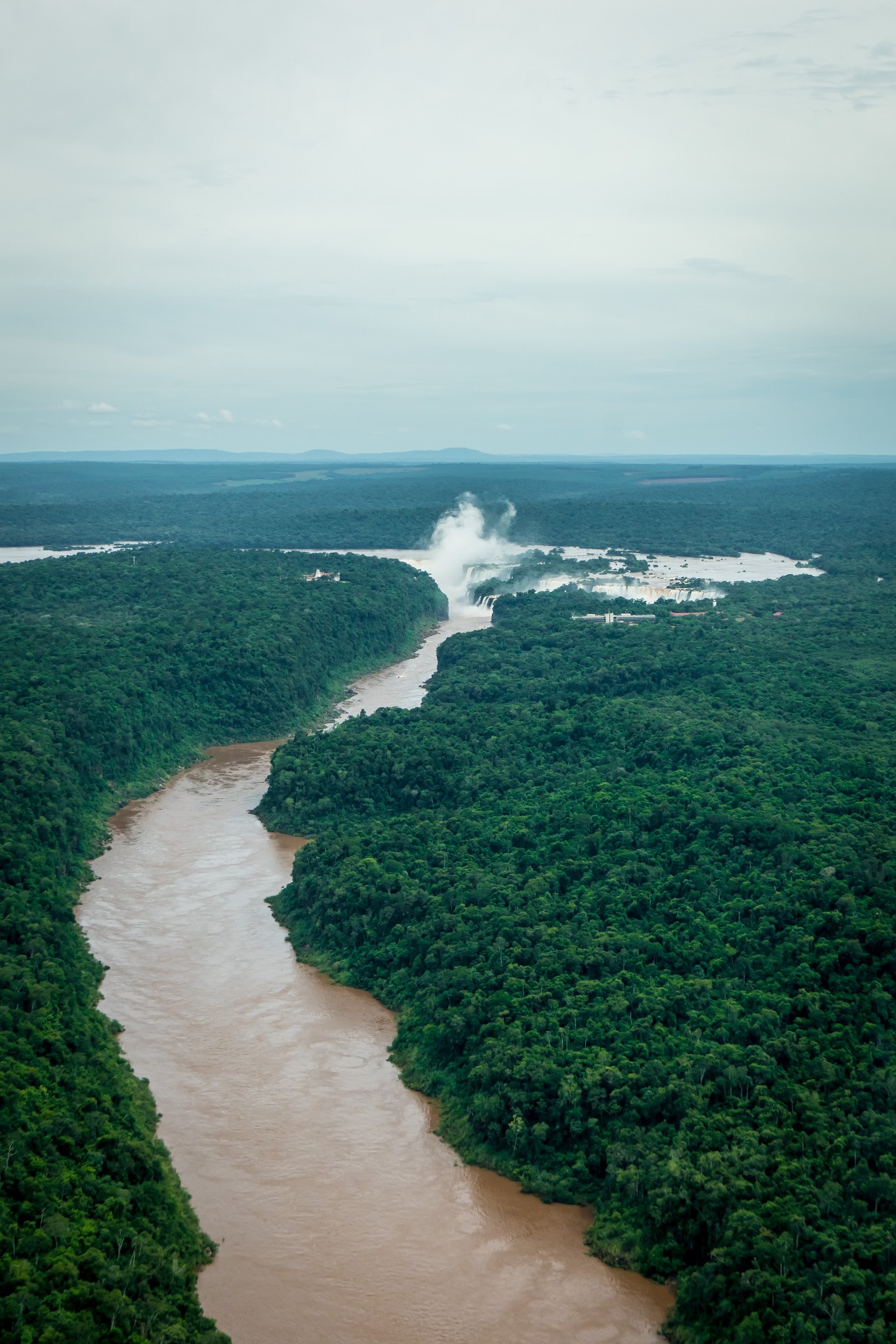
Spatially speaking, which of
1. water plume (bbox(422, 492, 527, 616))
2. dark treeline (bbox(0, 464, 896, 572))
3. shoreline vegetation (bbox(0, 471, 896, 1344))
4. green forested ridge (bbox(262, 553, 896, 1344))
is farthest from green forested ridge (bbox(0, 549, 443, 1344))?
dark treeline (bbox(0, 464, 896, 572))

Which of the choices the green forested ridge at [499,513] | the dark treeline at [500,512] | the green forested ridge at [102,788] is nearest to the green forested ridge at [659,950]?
the green forested ridge at [102,788]

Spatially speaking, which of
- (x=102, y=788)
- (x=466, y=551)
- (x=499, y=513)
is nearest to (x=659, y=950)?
(x=102, y=788)

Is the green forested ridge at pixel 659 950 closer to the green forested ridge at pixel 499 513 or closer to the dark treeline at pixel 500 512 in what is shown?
the green forested ridge at pixel 499 513

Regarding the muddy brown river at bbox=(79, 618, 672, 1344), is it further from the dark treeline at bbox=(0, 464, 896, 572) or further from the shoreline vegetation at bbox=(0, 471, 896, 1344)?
the dark treeline at bbox=(0, 464, 896, 572)

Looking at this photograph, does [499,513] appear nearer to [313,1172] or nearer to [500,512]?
[500,512]

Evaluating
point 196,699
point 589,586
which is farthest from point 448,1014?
point 589,586

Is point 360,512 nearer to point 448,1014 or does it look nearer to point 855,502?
point 855,502

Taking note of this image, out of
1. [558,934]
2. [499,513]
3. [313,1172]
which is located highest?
[499,513]
